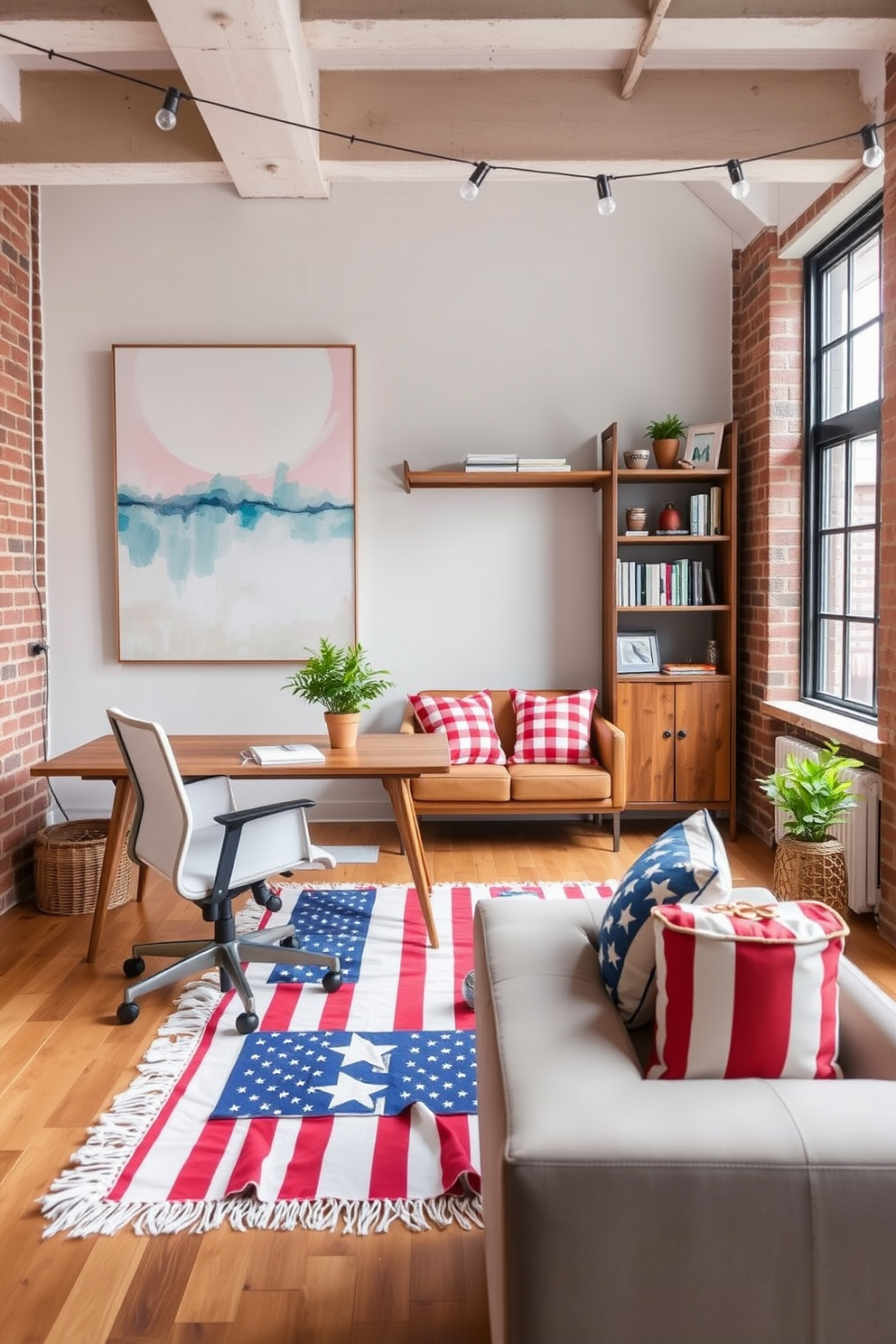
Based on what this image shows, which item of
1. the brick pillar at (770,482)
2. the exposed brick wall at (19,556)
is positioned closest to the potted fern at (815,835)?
the brick pillar at (770,482)

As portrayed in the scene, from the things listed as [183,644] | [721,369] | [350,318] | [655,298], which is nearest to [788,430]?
[721,369]

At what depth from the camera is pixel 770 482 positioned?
4.81 metres

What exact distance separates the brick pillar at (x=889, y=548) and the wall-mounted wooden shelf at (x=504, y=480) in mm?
1580

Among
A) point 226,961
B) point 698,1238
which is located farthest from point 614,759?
point 698,1238

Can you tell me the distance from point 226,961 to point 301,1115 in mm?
792

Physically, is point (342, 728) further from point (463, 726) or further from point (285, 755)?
point (463, 726)

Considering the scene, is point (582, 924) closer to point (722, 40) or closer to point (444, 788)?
point (444, 788)

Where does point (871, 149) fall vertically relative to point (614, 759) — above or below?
above

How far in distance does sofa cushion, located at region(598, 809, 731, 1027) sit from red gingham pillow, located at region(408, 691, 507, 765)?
3.07 metres

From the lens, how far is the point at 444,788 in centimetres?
471

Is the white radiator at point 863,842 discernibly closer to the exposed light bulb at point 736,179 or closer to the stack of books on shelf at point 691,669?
the stack of books on shelf at point 691,669

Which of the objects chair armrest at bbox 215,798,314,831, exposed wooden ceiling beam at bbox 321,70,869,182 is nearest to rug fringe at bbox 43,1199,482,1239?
chair armrest at bbox 215,798,314,831

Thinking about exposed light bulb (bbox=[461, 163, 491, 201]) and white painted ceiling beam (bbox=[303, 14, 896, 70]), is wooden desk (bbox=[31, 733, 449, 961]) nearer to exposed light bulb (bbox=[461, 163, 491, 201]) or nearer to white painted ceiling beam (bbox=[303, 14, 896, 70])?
exposed light bulb (bbox=[461, 163, 491, 201])

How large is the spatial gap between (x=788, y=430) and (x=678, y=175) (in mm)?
1314
